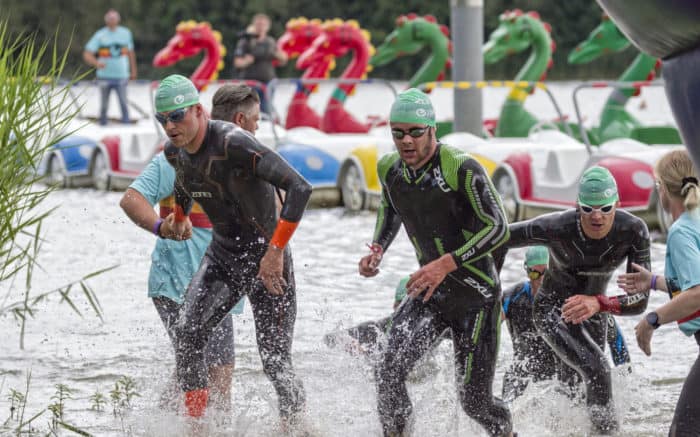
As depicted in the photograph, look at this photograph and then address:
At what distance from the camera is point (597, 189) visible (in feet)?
19.1

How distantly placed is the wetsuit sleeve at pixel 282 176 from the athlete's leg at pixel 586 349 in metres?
1.36

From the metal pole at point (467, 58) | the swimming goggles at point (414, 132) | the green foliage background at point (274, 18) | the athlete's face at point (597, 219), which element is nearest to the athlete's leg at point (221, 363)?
the swimming goggles at point (414, 132)

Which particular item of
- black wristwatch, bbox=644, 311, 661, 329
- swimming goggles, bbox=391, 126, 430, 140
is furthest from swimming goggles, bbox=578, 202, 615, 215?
black wristwatch, bbox=644, 311, 661, 329

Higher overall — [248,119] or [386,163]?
[248,119]

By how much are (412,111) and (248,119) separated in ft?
3.76

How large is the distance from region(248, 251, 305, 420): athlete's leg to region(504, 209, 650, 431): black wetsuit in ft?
3.46

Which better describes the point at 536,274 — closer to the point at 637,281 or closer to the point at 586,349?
the point at 586,349

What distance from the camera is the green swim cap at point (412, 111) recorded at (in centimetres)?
539

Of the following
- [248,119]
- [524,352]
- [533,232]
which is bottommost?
[524,352]

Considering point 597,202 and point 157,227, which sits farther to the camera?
point 157,227

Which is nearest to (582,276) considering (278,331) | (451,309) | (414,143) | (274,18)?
(451,309)

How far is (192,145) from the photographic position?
5.82 m

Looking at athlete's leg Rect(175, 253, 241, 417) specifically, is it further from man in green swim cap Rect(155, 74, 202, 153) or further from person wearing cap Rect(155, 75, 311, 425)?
man in green swim cap Rect(155, 74, 202, 153)

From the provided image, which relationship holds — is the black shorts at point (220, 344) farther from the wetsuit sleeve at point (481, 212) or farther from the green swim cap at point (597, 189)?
the green swim cap at point (597, 189)
